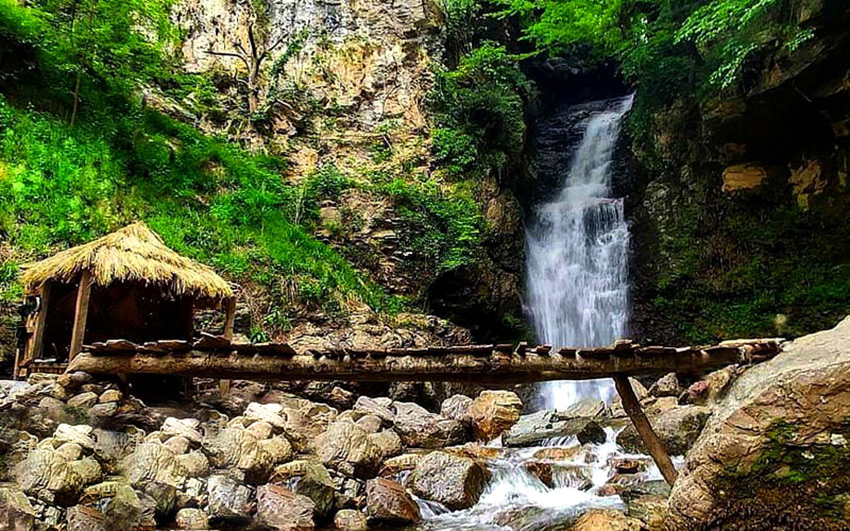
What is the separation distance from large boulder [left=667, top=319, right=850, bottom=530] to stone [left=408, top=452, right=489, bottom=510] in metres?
2.57

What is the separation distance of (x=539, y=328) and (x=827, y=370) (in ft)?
39.0

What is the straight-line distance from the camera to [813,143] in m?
12.5

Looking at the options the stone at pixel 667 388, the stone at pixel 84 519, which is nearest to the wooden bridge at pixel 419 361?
the stone at pixel 84 519

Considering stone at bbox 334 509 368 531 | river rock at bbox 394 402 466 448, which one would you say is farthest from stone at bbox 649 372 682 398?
stone at bbox 334 509 368 531

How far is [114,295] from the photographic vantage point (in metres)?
7.96

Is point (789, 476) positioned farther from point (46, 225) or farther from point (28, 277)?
point (46, 225)

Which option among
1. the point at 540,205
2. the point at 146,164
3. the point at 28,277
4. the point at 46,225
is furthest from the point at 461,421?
the point at 540,205

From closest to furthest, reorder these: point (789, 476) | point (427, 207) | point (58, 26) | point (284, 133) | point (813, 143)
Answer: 1. point (789, 476)
2. point (58, 26)
3. point (813, 143)
4. point (427, 207)
5. point (284, 133)

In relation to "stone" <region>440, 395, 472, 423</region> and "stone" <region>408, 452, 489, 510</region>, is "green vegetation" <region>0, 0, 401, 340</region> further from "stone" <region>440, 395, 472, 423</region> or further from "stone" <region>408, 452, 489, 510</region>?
"stone" <region>408, 452, 489, 510</region>

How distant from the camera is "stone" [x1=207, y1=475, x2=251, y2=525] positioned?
4379mm

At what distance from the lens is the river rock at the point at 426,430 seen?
7.58 meters

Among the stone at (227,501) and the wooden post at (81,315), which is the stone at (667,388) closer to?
the stone at (227,501)

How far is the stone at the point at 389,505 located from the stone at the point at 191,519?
51.6 inches

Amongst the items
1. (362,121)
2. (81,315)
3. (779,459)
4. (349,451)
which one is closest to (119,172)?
(81,315)
